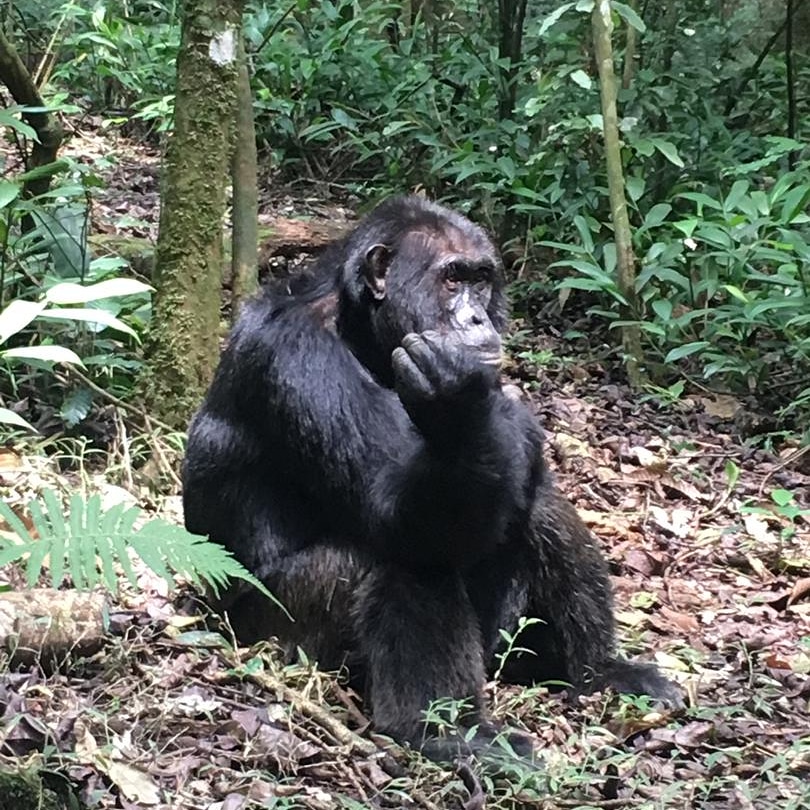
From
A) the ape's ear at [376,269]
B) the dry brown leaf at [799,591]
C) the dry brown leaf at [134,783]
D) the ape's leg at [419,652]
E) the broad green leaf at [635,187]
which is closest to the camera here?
the dry brown leaf at [134,783]

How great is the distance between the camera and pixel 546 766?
12.2ft

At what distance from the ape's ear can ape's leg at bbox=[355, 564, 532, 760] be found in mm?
1070

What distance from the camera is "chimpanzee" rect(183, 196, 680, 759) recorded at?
3.98 m

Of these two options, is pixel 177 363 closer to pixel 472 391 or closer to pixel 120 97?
pixel 472 391

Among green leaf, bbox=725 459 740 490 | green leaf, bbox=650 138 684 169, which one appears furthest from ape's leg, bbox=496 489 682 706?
green leaf, bbox=650 138 684 169

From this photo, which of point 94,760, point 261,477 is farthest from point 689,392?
point 94,760

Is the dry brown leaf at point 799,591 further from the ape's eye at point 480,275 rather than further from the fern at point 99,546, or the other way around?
the fern at point 99,546

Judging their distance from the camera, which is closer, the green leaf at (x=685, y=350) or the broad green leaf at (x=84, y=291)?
the broad green leaf at (x=84, y=291)

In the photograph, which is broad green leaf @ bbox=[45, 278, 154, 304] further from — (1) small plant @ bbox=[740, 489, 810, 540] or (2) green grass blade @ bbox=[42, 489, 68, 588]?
(1) small plant @ bbox=[740, 489, 810, 540]

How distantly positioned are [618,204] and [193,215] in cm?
308

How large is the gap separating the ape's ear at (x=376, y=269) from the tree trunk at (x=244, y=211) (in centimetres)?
207

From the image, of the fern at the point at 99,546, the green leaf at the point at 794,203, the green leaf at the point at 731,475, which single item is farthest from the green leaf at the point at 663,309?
the fern at the point at 99,546

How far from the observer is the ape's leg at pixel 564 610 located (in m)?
4.60

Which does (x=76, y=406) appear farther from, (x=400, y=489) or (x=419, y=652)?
(x=419, y=652)
